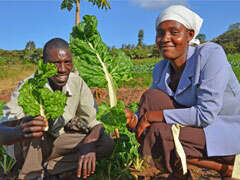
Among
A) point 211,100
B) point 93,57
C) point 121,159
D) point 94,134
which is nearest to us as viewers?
point 211,100

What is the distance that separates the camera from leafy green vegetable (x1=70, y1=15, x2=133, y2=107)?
2090 mm

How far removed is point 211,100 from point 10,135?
5.49ft

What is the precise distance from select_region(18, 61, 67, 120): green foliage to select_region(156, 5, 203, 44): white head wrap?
3.29 ft

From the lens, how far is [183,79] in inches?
72.5

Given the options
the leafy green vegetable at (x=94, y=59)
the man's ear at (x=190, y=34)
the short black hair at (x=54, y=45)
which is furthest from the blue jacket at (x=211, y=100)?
the short black hair at (x=54, y=45)

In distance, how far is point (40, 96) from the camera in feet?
5.68

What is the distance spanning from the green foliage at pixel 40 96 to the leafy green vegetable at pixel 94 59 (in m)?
0.42

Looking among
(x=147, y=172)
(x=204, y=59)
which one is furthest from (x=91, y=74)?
(x=147, y=172)

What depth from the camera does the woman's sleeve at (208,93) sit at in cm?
162

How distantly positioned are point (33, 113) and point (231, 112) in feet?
5.34

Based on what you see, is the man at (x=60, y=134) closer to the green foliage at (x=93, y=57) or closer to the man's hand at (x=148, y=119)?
the green foliage at (x=93, y=57)

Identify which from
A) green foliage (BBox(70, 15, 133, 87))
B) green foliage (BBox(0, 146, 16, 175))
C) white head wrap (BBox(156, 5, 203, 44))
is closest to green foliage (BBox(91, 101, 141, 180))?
green foliage (BBox(70, 15, 133, 87))

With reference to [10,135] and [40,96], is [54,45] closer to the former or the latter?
[40,96]

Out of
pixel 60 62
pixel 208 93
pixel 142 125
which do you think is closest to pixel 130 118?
pixel 142 125
